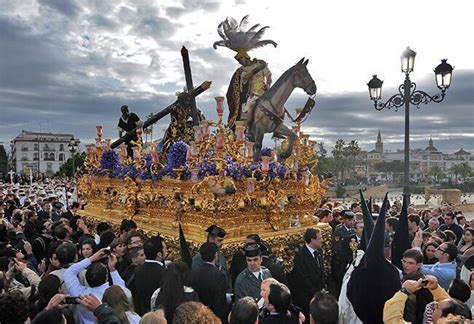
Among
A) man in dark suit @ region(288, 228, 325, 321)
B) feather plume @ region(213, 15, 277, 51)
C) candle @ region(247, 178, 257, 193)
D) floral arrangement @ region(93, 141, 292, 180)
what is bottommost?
man in dark suit @ region(288, 228, 325, 321)

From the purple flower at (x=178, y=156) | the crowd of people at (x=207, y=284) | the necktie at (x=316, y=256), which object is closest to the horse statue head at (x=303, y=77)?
the purple flower at (x=178, y=156)

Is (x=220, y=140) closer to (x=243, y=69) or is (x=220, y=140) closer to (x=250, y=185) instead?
(x=250, y=185)

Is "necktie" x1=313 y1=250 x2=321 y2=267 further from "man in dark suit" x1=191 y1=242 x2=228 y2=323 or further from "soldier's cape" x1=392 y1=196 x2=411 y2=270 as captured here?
"man in dark suit" x1=191 y1=242 x2=228 y2=323

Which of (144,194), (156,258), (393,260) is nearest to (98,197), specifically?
(144,194)

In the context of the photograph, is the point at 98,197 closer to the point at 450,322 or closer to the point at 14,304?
the point at 14,304

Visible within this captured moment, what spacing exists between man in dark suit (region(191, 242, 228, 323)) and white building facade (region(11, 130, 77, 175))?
10484 cm

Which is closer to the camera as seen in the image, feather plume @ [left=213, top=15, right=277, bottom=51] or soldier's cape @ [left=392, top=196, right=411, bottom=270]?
soldier's cape @ [left=392, top=196, right=411, bottom=270]

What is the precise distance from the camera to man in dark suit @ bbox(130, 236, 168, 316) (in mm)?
4918

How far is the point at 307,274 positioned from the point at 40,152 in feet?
364

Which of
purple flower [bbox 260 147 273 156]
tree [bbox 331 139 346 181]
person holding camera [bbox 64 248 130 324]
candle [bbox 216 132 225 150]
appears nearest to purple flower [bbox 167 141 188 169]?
candle [bbox 216 132 225 150]

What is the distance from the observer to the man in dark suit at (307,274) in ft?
21.1

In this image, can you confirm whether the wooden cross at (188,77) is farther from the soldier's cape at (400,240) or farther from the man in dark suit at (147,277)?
the soldier's cape at (400,240)

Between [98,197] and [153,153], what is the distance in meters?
4.02

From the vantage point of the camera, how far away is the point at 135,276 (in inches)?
196
